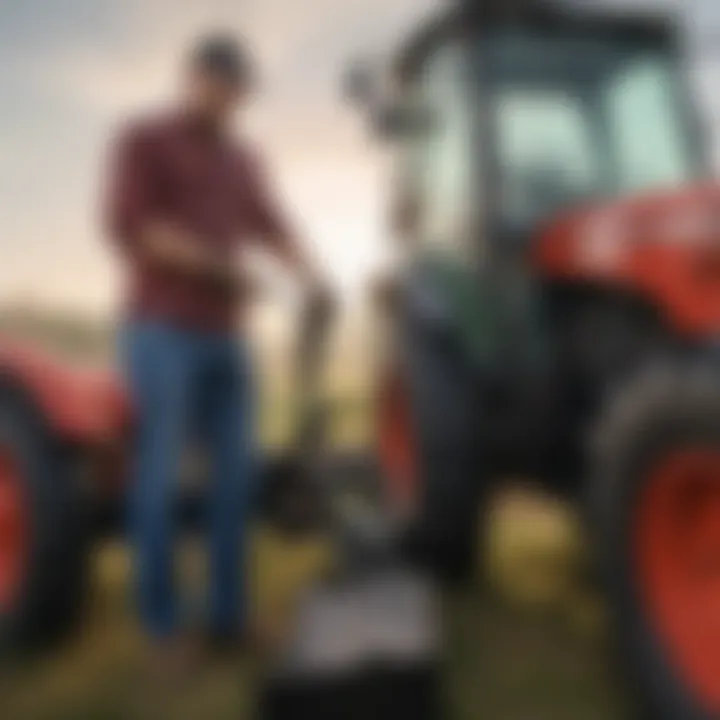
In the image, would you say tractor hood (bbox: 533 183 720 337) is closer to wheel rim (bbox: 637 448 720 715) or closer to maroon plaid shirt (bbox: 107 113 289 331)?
wheel rim (bbox: 637 448 720 715)

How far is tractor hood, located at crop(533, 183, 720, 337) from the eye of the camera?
2.93ft

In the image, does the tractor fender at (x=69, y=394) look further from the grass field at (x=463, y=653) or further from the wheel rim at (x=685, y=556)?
the wheel rim at (x=685, y=556)

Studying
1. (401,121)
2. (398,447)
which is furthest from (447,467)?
(401,121)

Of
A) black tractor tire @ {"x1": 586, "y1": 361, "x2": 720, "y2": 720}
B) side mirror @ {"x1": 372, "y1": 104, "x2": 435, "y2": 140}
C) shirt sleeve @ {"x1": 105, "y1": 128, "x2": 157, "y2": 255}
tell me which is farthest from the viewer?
side mirror @ {"x1": 372, "y1": 104, "x2": 435, "y2": 140}

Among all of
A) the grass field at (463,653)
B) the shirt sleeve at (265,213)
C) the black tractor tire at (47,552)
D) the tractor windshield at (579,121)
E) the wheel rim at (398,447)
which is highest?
the tractor windshield at (579,121)

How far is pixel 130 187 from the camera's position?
38.9 inches

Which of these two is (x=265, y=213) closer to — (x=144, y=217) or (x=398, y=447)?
(x=144, y=217)

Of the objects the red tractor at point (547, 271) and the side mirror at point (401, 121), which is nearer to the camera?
the red tractor at point (547, 271)

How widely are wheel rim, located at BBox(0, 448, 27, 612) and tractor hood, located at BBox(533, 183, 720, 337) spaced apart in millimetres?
471

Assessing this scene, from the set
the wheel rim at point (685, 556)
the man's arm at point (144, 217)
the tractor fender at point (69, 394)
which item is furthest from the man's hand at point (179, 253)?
the wheel rim at point (685, 556)

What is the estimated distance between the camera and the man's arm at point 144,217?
38.9 inches

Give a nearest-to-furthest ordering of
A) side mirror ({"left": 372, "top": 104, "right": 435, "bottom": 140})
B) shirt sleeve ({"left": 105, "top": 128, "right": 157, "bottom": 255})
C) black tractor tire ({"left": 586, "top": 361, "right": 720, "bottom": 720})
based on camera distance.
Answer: black tractor tire ({"left": 586, "top": 361, "right": 720, "bottom": 720}) < shirt sleeve ({"left": 105, "top": 128, "right": 157, "bottom": 255}) < side mirror ({"left": 372, "top": 104, "right": 435, "bottom": 140})

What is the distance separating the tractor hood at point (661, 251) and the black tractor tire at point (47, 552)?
429 millimetres

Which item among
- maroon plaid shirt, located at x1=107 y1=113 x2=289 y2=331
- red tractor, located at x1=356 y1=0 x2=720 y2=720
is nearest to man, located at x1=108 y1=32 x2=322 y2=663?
maroon plaid shirt, located at x1=107 y1=113 x2=289 y2=331
